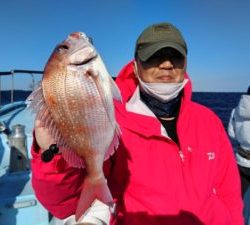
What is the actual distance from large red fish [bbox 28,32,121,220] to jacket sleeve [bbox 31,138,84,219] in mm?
164

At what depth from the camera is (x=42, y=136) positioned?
185 centimetres

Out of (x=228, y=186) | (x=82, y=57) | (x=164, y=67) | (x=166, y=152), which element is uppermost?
(x=82, y=57)

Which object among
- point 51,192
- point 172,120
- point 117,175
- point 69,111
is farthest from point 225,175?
point 69,111

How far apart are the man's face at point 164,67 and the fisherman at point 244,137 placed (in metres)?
2.02

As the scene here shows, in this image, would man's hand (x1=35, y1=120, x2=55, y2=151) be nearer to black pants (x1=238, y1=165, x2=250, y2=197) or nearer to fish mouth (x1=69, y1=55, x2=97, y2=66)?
fish mouth (x1=69, y1=55, x2=97, y2=66)

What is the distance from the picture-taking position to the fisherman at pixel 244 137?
4.48 m

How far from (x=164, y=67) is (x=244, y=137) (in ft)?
7.48

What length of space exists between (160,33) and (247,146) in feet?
8.05

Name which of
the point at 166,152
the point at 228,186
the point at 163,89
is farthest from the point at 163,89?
the point at 228,186

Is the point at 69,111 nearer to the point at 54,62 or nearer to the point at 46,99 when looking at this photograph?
the point at 46,99

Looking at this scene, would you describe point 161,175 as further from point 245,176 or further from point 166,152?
point 245,176

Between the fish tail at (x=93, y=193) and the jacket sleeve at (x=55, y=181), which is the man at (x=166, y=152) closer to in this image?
the jacket sleeve at (x=55, y=181)

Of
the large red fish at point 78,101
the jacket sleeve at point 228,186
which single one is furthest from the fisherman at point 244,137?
the large red fish at point 78,101

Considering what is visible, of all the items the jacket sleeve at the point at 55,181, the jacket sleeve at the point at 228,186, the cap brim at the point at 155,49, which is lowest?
the jacket sleeve at the point at 228,186
